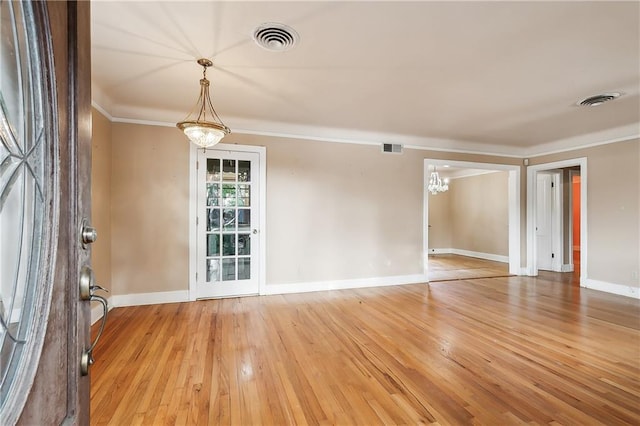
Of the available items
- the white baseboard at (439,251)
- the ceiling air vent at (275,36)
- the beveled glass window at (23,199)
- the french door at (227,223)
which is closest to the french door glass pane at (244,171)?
the french door at (227,223)

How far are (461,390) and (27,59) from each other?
265cm

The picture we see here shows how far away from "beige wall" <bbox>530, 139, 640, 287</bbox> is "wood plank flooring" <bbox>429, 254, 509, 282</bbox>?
1.57 metres

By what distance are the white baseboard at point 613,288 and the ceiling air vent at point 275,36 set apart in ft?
19.0

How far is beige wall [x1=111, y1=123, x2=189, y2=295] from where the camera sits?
3.92 meters

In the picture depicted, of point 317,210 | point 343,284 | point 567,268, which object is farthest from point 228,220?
point 567,268

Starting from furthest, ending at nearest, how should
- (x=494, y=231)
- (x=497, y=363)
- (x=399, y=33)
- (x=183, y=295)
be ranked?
1. (x=494, y=231)
2. (x=183, y=295)
3. (x=497, y=363)
4. (x=399, y=33)

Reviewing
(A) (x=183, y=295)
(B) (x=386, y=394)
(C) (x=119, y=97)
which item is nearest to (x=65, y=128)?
(B) (x=386, y=394)

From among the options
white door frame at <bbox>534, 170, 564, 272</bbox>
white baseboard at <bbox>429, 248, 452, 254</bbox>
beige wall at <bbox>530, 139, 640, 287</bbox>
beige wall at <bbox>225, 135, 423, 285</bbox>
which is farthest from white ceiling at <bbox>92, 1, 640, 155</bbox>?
white baseboard at <bbox>429, 248, 452, 254</bbox>

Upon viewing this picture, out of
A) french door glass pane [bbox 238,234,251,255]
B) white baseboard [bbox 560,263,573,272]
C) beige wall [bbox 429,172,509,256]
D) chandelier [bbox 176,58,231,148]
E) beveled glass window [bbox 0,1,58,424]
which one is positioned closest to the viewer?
beveled glass window [bbox 0,1,58,424]

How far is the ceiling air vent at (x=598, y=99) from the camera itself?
3383 mm

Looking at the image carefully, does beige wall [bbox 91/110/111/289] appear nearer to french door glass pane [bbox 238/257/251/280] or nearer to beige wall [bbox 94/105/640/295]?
beige wall [bbox 94/105/640/295]

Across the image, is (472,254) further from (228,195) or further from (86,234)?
(86,234)

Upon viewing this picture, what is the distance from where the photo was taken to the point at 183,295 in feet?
13.6

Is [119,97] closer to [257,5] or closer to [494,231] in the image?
[257,5]
